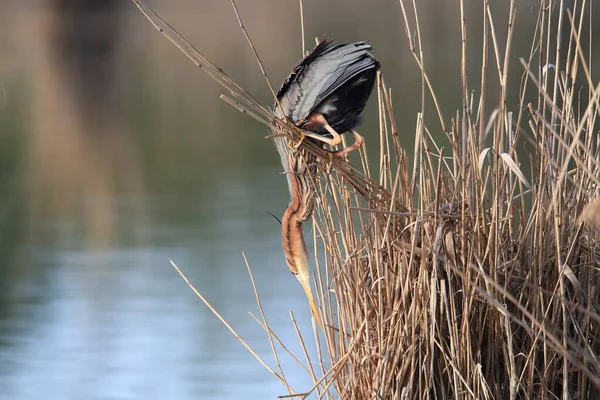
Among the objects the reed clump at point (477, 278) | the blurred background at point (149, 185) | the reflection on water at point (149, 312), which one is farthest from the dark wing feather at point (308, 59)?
the reflection on water at point (149, 312)

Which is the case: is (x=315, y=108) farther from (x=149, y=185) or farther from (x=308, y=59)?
(x=149, y=185)

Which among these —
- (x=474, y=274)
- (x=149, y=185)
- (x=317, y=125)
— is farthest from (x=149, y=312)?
(x=474, y=274)

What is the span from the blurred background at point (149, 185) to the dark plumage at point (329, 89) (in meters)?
0.36

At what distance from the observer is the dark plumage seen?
136 centimetres

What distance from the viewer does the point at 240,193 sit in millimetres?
5719

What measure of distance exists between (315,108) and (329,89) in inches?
1.8

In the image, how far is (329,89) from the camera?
138 cm

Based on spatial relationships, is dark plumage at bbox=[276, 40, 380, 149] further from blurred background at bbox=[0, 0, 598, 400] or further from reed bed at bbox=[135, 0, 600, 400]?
blurred background at bbox=[0, 0, 598, 400]

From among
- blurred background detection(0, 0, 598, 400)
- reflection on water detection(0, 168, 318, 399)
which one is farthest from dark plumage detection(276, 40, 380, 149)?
reflection on water detection(0, 168, 318, 399)

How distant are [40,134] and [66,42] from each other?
3685 mm

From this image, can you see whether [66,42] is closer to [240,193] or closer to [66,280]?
[240,193]

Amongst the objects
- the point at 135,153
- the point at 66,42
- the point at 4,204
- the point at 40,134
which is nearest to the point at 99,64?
the point at 66,42

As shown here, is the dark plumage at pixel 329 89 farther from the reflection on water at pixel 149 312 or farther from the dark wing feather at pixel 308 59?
the reflection on water at pixel 149 312

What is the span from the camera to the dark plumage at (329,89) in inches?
53.7
